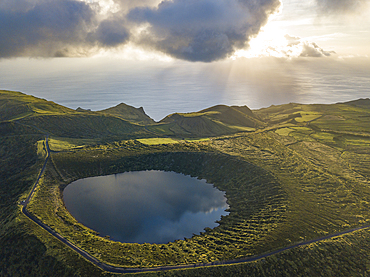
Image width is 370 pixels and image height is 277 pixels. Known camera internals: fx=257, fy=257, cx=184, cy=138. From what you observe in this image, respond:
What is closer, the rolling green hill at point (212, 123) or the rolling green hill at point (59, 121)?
the rolling green hill at point (59, 121)

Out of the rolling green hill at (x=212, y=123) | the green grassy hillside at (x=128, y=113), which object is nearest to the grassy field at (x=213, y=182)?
the rolling green hill at (x=212, y=123)

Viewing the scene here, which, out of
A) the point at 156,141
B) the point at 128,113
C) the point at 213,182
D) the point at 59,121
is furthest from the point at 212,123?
the point at 59,121

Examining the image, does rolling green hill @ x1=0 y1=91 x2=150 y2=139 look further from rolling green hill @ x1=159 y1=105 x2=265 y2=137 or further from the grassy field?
rolling green hill @ x1=159 y1=105 x2=265 y2=137

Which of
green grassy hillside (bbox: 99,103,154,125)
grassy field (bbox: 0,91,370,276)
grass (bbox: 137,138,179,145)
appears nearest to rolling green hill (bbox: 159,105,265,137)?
grassy field (bbox: 0,91,370,276)

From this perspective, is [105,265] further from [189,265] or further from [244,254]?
[244,254]

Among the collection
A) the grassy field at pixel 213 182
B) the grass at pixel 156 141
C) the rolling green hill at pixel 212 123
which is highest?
the rolling green hill at pixel 212 123

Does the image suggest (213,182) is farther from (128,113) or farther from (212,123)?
(128,113)

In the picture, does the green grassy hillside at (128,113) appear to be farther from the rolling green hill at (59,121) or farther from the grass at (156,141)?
the grass at (156,141)

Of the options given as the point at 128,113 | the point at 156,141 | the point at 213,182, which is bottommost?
the point at 213,182

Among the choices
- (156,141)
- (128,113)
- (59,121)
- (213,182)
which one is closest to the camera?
(213,182)
